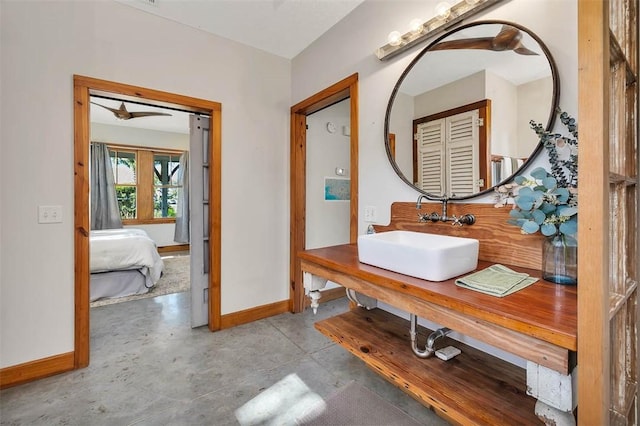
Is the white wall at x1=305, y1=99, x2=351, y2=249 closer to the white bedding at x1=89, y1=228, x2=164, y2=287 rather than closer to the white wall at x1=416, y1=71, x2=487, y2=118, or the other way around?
the white wall at x1=416, y1=71, x2=487, y2=118

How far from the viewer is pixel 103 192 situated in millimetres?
5418

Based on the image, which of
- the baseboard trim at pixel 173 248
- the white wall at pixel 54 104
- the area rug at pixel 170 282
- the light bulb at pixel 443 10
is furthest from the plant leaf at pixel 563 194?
the baseboard trim at pixel 173 248

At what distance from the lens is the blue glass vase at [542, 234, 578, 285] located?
3.09 ft

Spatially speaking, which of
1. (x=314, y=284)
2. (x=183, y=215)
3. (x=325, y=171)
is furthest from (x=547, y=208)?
(x=183, y=215)

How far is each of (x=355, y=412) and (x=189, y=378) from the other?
109 centimetres

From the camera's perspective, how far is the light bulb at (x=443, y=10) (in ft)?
4.72

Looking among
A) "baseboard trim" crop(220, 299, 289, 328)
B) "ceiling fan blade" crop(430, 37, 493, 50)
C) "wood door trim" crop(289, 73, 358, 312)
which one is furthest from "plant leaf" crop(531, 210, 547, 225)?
"baseboard trim" crop(220, 299, 289, 328)

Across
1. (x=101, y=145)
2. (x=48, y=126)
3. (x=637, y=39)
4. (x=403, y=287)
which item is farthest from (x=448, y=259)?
(x=101, y=145)

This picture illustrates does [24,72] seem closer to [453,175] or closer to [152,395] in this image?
[152,395]

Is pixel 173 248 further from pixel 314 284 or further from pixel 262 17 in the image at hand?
pixel 314 284

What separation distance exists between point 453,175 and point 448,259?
2.01 ft

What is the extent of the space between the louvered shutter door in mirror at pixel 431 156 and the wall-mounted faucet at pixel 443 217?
2.1 inches

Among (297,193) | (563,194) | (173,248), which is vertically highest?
(297,193)

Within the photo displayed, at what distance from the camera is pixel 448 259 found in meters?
1.05
